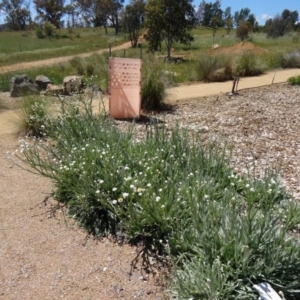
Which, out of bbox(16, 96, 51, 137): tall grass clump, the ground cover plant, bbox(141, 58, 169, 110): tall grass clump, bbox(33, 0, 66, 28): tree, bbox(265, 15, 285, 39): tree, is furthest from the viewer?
bbox(33, 0, 66, 28): tree

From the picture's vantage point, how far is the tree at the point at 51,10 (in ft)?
252

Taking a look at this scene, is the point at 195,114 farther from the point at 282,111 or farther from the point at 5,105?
the point at 5,105

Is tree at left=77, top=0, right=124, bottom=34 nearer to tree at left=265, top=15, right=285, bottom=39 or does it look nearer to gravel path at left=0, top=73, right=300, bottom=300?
tree at left=265, top=15, right=285, bottom=39

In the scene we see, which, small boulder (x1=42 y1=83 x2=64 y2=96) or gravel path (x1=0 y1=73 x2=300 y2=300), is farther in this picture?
small boulder (x1=42 y1=83 x2=64 y2=96)

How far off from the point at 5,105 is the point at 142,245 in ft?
22.9

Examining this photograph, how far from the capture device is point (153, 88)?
25.0 ft

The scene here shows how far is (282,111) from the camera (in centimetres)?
754

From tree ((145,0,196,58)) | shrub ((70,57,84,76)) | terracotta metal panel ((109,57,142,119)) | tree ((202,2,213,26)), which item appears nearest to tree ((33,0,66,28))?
tree ((202,2,213,26))

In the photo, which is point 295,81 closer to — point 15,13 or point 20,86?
point 20,86

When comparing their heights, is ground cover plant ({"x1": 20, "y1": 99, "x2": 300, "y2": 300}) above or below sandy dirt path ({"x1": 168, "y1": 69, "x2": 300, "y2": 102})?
above

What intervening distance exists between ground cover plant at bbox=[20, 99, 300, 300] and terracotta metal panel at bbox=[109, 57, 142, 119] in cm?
234

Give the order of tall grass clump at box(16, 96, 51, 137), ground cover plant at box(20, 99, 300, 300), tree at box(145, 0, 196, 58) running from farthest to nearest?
1. tree at box(145, 0, 196, 58)
2. tall grass clump at box(16, 96, 51, 137)
3. ground cover plant at box(20, 99, 300, 300)

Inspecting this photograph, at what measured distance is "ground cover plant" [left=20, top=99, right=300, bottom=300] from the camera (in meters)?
2.29

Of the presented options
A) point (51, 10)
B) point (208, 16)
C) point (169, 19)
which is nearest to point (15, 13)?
point (51, 10)
